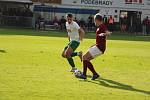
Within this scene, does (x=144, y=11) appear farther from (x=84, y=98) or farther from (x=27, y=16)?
(x=84, y=98)

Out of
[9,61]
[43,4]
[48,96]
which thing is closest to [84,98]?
[48,96]

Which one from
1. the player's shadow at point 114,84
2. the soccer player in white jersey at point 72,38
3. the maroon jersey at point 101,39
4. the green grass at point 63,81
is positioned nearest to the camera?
the green grass at point 63,81

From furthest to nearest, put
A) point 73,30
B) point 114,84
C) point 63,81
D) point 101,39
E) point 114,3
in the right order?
point 114,3, point 73,30, point 101,39, point 114,84, point 63,81

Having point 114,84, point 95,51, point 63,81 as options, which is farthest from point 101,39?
point 63,81

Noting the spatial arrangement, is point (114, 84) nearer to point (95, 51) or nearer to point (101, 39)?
point (95, 51)

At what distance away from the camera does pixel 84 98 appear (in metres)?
11.0

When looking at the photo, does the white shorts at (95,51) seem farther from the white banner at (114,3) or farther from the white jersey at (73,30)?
the white banner at (114,3)

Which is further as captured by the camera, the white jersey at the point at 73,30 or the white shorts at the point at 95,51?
the white jersey at the point at 73,30

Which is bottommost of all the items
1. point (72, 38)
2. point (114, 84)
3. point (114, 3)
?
point (114, 3)

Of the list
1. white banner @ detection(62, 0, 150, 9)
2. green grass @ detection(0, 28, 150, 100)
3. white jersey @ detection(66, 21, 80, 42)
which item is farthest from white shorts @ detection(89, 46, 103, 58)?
white banner @ detection(62, 0, 150, 9)

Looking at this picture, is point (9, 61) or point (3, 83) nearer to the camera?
point (3, 83)

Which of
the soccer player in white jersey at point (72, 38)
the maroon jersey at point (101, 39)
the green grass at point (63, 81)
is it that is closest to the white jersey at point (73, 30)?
the soccer player in white jersey at point (72, 38)

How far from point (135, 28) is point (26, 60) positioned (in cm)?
3815

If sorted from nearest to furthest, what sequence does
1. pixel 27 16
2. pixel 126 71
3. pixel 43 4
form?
1. pixel 126 71
2. pixel 27 16
3. pixel 43 4
